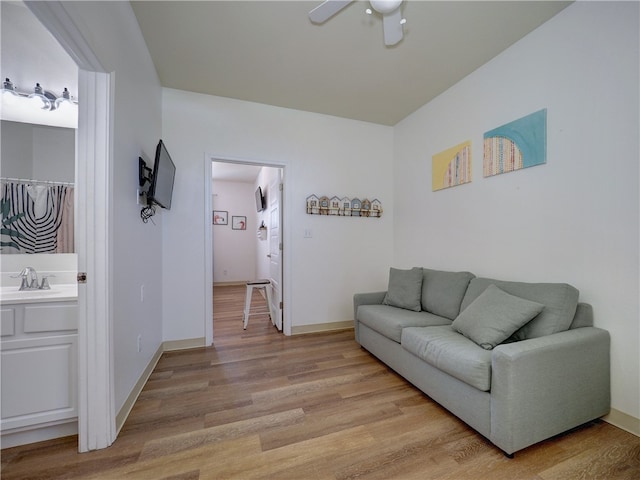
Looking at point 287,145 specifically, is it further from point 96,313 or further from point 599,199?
point 599,199

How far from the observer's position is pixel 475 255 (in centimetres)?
241

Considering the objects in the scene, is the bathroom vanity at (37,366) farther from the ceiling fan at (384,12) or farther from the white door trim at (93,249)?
the ceiling fan at (384,12)

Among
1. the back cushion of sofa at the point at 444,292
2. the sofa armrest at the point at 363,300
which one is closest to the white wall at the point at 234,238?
the sofa armrest at the point at 363,300

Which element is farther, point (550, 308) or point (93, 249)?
point (550, 308)

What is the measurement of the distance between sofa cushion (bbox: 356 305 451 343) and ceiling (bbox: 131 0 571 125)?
228cm

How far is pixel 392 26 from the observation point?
65.5 inches

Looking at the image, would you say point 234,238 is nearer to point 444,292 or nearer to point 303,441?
point 444,292

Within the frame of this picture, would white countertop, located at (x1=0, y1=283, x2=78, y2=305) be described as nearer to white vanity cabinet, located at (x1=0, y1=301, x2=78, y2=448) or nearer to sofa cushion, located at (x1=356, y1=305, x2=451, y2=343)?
white vanity cabinet, located at (x1=0, y1=301, x2=78, y2=448)

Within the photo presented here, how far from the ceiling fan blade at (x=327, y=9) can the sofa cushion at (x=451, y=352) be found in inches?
85.8

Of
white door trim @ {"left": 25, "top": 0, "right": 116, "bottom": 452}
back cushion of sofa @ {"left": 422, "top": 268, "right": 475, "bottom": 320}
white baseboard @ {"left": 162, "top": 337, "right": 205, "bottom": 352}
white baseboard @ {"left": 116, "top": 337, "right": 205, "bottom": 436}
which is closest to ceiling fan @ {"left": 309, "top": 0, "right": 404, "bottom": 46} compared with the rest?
white door trim @ {"left": 25, "top": 0, "right": 116, "bottom": 452}

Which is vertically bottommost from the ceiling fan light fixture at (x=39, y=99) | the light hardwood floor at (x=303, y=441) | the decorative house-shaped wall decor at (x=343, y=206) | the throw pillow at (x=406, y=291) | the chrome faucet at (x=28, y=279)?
the light hardwood floor at (x=303, y=441)

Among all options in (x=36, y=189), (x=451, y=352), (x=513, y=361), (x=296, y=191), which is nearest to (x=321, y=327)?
(x=296, y=191)

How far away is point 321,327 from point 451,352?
6.06 ft

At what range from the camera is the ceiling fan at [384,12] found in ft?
4.83
